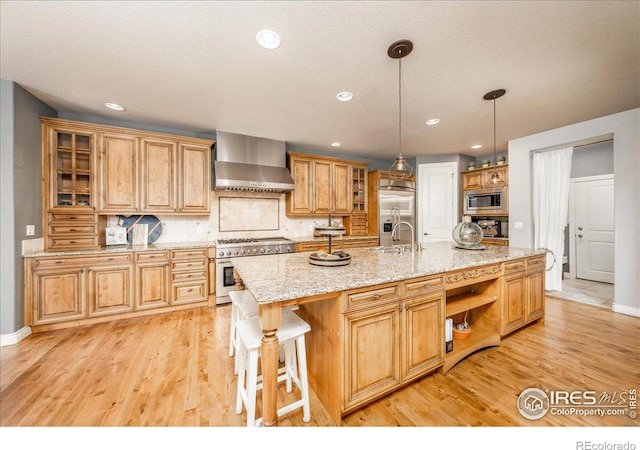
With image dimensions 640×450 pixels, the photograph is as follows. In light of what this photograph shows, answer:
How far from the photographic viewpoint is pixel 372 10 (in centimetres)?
157

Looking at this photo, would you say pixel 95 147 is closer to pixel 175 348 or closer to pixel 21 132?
pixel 21 132

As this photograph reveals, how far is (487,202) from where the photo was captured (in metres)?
4.71

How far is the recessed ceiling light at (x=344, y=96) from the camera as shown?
2627mm

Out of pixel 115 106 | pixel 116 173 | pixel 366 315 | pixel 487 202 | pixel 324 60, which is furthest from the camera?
pixel 487 202

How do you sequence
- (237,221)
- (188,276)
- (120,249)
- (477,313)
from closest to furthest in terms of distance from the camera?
(477,313), (120,249), (188,276), (237,221)

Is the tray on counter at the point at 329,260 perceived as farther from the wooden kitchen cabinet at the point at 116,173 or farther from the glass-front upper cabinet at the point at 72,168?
the glass-front upper cabinet at the point at 72,168

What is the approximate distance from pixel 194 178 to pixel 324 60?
2485mm

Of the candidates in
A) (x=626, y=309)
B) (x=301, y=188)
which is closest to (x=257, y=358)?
(x=301, y=188)

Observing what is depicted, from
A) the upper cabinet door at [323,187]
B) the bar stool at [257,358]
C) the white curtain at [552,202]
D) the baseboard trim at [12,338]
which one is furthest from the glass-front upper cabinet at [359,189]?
the baseboard trim at [12,338]

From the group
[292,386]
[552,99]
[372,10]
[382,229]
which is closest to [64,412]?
[292,386]

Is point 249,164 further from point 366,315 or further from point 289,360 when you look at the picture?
point 366,315

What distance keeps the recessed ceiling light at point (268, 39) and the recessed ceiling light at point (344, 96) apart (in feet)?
3.08

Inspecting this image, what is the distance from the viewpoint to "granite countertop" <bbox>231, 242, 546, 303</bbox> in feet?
4.52

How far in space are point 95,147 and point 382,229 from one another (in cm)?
456
